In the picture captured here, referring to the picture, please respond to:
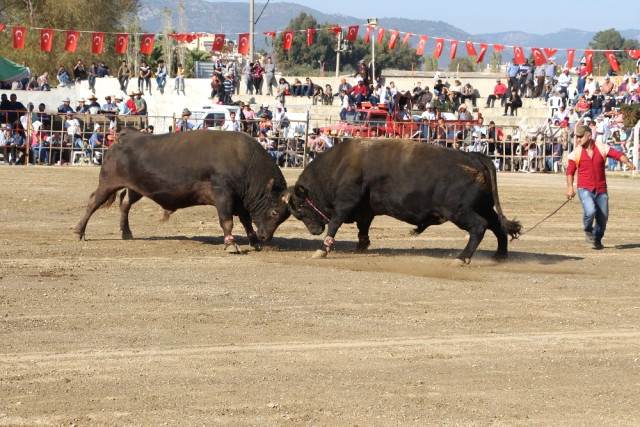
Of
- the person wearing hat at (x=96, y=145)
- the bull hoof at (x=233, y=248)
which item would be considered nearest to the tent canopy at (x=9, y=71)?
the person wearing hat at (x=96, y=145)

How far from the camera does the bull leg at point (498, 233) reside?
43.7 ft

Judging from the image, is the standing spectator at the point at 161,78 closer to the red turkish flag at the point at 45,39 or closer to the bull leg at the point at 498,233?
the red turkish flag at the point at 45,39

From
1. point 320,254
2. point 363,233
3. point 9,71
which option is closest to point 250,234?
point 320,254

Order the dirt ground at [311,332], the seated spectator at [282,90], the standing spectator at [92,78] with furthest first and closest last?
Answer: the standing spectator at [92,78] → the seated spectator at [282,90] → the dirt ground at [311,332]

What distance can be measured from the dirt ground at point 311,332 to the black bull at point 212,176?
52 centimetres

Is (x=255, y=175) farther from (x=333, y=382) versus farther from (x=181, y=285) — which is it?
(x=333, y=382)

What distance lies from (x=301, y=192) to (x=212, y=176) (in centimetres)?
116

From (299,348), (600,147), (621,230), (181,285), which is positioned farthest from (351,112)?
(299,348)

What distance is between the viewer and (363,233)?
1406 cm

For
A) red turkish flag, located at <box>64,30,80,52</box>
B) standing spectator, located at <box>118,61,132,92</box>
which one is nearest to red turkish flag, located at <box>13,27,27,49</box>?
red turkish flag, located at <box>64,30,80,52</box>

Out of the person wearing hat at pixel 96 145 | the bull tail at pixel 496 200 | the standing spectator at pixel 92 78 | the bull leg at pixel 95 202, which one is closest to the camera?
the bull tail at pixel 496 200

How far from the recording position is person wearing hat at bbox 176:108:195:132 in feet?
96.1

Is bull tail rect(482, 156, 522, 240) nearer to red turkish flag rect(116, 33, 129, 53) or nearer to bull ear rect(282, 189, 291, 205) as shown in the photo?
bull ear rect(282, 189, 291, 205)

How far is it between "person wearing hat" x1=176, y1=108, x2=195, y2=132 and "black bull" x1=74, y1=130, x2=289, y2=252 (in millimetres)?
13748
